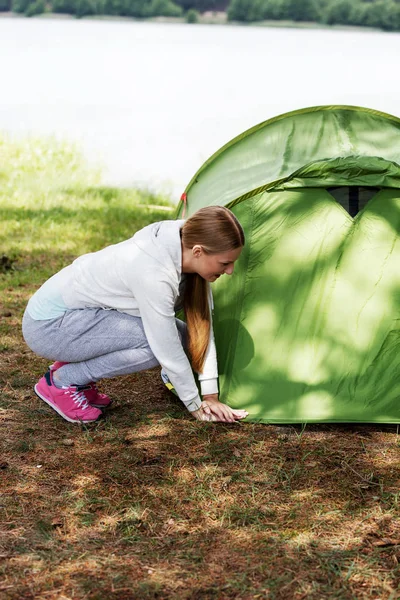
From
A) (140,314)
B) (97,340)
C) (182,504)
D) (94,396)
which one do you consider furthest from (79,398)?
(182,504)

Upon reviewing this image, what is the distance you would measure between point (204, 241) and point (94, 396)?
100cm

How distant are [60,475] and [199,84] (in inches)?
585

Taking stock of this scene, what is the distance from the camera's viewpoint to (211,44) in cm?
2656

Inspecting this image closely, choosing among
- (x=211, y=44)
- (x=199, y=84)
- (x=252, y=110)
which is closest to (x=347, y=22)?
(x=211, y=44)

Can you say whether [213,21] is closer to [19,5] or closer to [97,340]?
[19,5]

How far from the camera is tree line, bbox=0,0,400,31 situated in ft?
104

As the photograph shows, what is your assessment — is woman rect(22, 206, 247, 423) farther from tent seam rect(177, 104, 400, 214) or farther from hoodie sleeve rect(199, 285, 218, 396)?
tent seam rect(177, 104, 400, 214)

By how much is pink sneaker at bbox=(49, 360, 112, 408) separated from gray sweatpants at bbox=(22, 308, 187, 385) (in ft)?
0.49

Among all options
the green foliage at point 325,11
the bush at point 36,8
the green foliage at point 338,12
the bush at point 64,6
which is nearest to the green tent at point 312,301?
the green foliage at point 325,11

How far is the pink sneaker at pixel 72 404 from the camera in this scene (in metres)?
3.80

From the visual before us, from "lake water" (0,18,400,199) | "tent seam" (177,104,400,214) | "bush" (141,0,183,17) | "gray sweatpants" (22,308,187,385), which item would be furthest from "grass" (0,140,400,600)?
"bush" (141,0,183,17)

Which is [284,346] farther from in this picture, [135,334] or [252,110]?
[252,110]

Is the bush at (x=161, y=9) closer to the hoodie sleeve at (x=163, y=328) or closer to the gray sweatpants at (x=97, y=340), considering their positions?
the gray sweatpants at (x=97, y=340)

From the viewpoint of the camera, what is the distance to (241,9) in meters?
32.8
